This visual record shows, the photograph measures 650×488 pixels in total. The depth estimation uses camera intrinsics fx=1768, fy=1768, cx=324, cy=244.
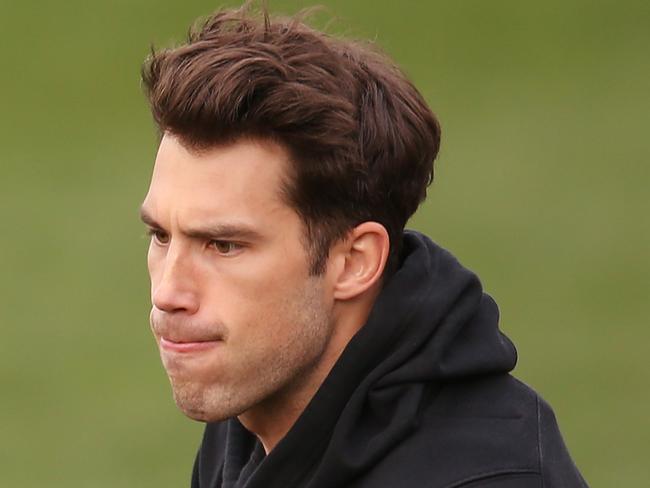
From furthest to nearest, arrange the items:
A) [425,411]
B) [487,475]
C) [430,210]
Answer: [430,210]
[425,411]
[487,475]

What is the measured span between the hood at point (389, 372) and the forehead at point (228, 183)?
0.32 metres

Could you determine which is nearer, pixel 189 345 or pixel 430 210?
pixel 189 345

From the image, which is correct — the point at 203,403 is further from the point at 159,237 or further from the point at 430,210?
the point at 430,210

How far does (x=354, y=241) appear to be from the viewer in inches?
147

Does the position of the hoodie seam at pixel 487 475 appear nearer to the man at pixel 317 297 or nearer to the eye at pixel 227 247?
the man at pixel 317 297

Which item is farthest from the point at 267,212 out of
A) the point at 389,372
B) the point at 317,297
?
the point at 389,372

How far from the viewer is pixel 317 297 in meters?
3.67

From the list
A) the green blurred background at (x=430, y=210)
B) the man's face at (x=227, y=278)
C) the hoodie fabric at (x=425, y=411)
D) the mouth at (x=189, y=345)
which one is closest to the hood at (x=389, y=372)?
the hoodie fabric at (x=425, y=411)

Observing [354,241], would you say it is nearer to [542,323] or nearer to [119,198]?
[542,323]

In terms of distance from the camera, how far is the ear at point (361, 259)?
3703 millimetres

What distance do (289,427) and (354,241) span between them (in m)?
0.43

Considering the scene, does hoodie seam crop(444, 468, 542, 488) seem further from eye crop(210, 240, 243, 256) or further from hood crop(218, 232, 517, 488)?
eye crop(210, 240, 243, 256)

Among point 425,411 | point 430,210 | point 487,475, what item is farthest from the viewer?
point 430,210

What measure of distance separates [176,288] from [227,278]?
11cm
